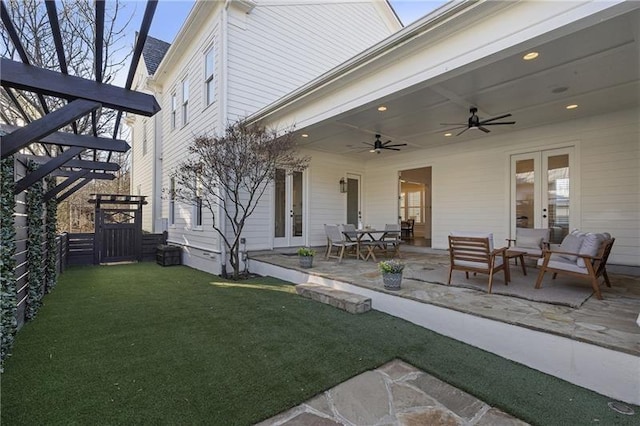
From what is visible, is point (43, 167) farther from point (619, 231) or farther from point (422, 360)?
point (619, 231)

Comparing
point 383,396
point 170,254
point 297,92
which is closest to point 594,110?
point 297,92

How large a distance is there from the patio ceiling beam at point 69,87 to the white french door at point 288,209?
517 centimetres

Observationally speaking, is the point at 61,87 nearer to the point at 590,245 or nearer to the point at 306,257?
the point at 306,257

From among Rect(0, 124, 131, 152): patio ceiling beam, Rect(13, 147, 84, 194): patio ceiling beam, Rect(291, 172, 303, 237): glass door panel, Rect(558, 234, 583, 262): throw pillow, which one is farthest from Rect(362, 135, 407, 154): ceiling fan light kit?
Rect(13, 147, 84, 194): patio ceiling beam

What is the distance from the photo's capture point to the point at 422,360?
2.92 metres

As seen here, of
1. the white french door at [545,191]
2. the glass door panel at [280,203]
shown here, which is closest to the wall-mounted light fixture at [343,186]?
the glass door panel at [280,203]

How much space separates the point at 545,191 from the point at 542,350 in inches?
192

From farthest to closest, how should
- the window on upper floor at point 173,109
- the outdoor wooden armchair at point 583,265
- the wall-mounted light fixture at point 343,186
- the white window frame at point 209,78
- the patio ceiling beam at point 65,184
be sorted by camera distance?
the window on upper floor at point 173,109
the wall-mounted light fixture at point 343,186
the white window frame at point 209,78
the patio ceiling beam at point 65,184
the outdoor wooden armchair at point 583,265

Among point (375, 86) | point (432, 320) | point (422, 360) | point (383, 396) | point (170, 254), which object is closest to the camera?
point (383, 396)

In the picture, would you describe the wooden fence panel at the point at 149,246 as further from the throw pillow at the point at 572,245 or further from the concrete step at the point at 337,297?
the throw pillow at the point at 572,245

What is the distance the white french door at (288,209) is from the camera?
7.97 metres

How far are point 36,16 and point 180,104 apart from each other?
3808mm

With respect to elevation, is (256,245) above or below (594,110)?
below

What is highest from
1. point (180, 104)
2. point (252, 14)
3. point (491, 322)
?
point (252, 14)
